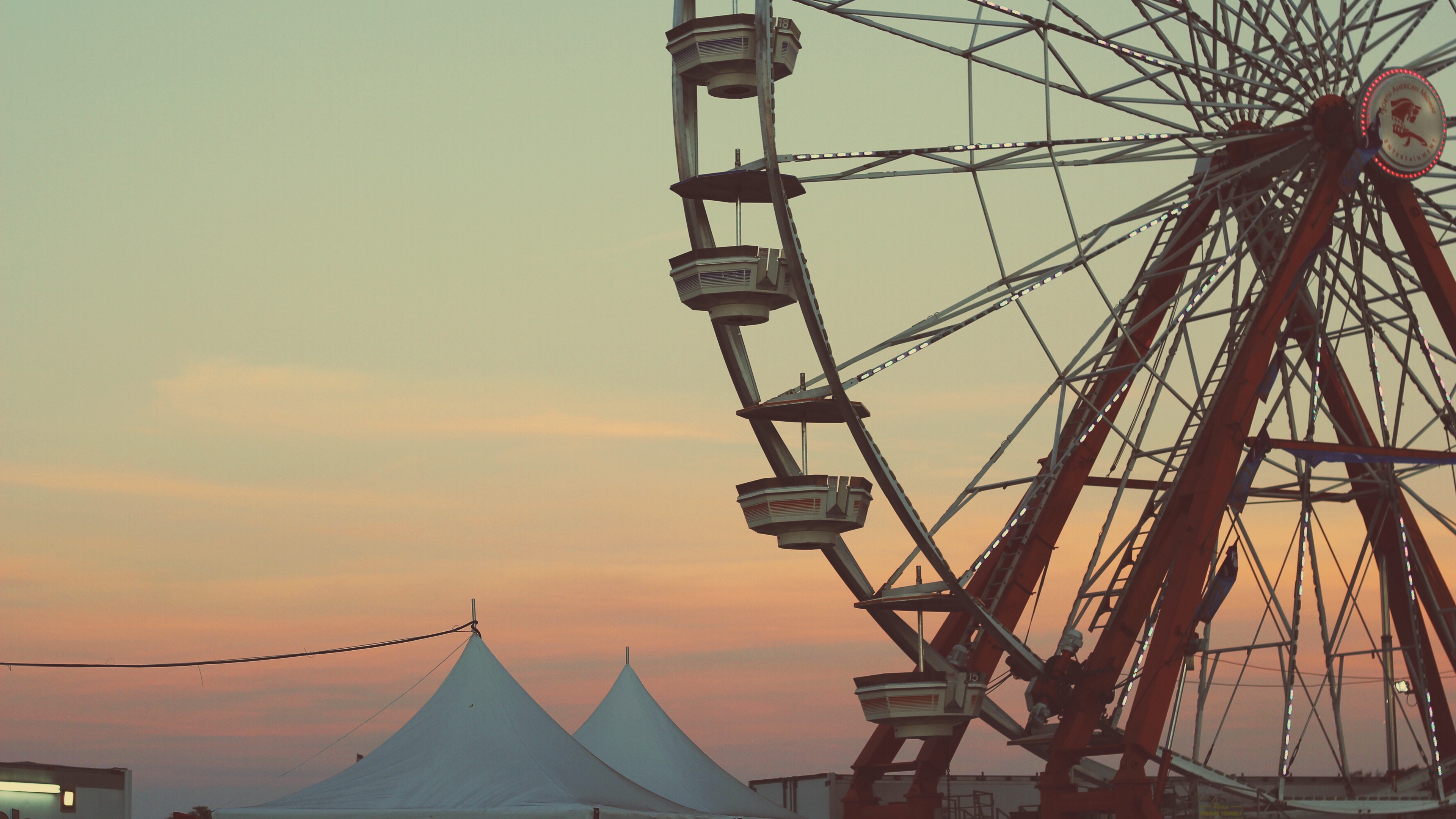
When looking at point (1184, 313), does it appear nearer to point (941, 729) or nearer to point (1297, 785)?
point (941, 729)

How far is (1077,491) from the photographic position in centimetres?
2831

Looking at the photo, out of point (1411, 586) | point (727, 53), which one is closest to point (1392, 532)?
point (1411, 586)

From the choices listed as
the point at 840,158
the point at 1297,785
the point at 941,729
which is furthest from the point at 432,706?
the point at 1297,785

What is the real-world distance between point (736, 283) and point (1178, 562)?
7.47m

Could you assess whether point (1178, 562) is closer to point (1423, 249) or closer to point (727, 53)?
point (1423, 249)

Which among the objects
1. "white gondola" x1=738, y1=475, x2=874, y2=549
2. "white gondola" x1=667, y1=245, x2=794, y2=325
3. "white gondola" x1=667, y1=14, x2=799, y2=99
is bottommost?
"white gondola" x1=738, y1=475, x2=874, y2=549

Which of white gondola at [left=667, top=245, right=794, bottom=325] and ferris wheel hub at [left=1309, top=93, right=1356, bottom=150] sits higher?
ferris wheel hub at [left=1309, top=93, right=1356, bottom=150]

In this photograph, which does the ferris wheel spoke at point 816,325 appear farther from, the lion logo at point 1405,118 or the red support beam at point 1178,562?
the lion logo at point 1405,118

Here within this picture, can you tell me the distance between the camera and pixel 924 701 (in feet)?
79.8

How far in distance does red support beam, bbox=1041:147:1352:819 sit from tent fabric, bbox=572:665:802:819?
7.05 m

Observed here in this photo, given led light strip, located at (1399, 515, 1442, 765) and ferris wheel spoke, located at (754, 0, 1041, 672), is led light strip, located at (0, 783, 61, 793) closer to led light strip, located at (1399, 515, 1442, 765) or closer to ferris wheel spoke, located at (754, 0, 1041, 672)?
ferris wheel spoke, located at (754, 0, 1041, 672)

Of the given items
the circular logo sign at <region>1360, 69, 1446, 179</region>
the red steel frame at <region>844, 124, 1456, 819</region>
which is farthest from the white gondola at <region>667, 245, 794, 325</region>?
the circular logo sign at <region>1360, 69, 1446, 179</region>

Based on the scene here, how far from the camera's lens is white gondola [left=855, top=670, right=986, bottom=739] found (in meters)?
24.3

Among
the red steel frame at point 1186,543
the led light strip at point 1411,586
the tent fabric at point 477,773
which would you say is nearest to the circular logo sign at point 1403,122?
the red steel frame at point 1186,543
